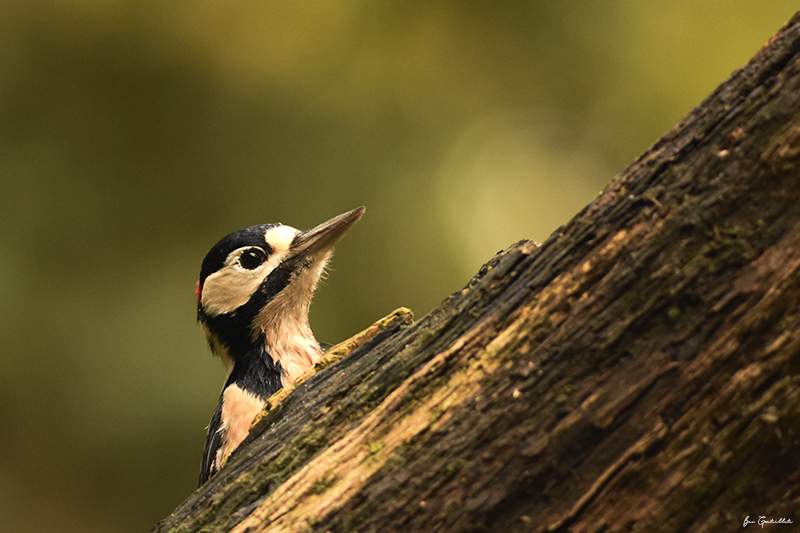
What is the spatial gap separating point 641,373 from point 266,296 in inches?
73.4

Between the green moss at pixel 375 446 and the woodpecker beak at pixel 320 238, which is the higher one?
the woodpecker beak at pixel 320 238

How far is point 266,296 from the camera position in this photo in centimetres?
266

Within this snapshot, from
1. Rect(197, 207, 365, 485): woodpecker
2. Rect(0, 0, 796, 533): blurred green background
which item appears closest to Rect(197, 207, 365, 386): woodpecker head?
Rect(197, 207, 365, 485): woodpecker

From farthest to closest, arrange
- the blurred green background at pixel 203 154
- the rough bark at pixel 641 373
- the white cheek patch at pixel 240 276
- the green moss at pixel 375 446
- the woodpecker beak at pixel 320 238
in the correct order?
1. the blurred green background at pixel 203 154
2. the white cheek patch at pixel 240 276
3. the woodpecker beak at pixel 320 238
4. the green moss at pixel 375 446
5. the rough bark at pixel 641 373

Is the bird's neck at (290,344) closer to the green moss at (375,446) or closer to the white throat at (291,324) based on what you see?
the white throat at (291,324)

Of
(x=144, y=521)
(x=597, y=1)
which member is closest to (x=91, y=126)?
(x=144, y=521)

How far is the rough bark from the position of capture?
0.96m

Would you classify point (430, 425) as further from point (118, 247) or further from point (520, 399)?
point (118, 247)

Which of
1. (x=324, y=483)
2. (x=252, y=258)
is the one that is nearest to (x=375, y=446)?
(x=324, y=483)

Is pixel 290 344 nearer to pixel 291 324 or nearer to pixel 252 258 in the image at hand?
pixel 291 324

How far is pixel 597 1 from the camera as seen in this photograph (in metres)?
4.20

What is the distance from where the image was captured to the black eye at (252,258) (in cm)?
269

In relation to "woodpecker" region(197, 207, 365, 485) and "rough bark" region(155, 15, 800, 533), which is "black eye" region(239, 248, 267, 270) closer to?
"woodpecker" region(197, 207, 365, 485)

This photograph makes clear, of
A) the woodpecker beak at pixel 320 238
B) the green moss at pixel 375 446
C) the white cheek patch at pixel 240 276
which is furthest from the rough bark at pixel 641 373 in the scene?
the white cheek patch at pixel 240 276
